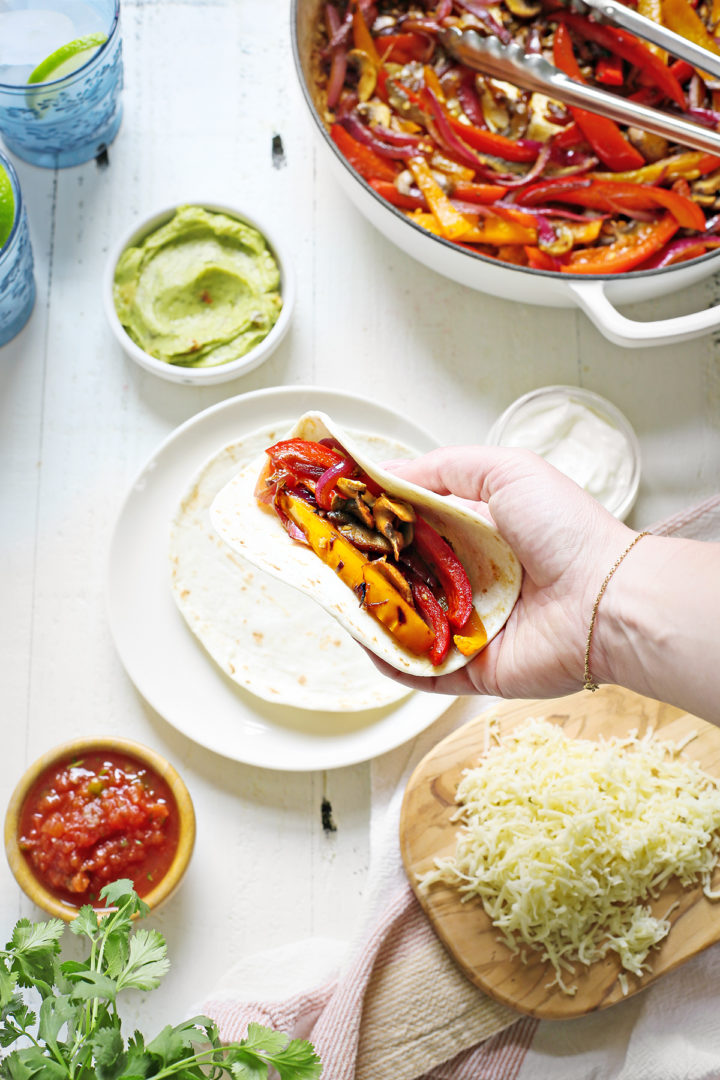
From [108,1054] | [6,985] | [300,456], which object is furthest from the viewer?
[300,456]

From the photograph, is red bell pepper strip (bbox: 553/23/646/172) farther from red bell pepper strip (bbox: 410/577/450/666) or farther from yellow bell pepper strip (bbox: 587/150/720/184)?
red bell pepper strip (bbox: 410/577/450/666)

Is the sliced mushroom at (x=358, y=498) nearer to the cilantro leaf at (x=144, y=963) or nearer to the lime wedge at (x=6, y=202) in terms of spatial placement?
the cilantro leaf at (x=144, y=963)

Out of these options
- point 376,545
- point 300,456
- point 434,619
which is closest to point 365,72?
point 300,456

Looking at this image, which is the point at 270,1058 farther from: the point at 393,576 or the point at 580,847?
the point at 393,576

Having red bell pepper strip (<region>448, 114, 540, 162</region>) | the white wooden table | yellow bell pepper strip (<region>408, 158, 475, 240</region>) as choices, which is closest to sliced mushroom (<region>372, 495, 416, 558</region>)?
the white wooden table

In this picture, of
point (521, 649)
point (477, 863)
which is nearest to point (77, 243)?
point (521, 649)
